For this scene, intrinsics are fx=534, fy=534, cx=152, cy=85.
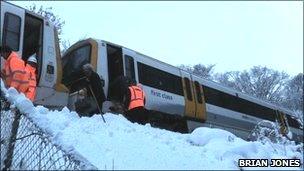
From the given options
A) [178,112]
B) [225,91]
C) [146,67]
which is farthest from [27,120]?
[225,91]

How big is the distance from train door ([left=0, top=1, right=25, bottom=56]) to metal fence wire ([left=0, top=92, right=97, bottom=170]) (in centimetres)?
615

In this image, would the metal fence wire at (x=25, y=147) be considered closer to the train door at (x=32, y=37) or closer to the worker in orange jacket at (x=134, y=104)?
the worker in orange jacket at (x=134, y=104)

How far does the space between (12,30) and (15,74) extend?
8.04 ft

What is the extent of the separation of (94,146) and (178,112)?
1146 centimetres

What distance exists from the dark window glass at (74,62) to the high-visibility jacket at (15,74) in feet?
11.9

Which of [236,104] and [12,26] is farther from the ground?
[236,104]

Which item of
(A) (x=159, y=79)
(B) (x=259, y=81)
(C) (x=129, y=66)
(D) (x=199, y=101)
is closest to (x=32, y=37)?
(C) (x=129, y=66)

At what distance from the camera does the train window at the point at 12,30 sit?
1062 centimetres

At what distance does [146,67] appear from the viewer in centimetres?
1502

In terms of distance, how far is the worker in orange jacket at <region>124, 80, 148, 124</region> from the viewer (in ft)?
31.4

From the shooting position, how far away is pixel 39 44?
11.5m

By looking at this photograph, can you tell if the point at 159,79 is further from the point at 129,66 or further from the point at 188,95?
the point at 129,66

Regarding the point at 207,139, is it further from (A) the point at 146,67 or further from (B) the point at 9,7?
(A) the point at 146,67

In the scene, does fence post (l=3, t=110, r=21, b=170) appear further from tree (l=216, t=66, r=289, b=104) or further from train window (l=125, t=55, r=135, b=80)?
tree (l=216, t=66, r=289, b=104)
